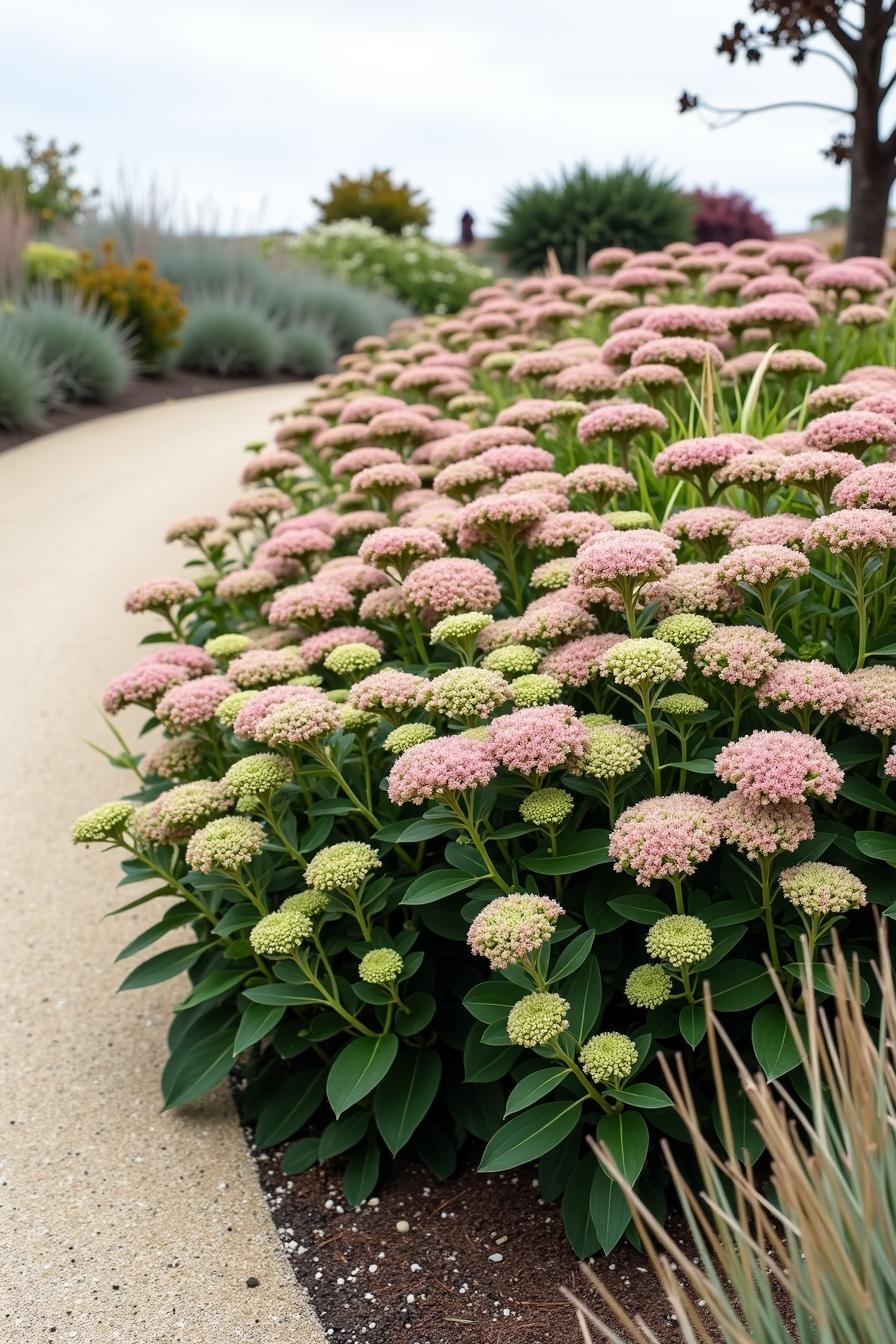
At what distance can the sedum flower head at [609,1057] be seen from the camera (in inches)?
89.7

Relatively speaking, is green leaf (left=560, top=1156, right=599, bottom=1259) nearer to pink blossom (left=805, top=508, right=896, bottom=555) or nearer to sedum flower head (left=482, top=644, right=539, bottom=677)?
sedum flower head (left=482, top=644, right=539, bottom=677)

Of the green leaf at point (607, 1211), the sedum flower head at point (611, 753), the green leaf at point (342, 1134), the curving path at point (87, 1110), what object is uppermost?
the sedum flower head at point (611, 753)

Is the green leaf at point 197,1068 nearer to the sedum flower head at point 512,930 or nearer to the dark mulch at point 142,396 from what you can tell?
the sedum flower head at point 512,930

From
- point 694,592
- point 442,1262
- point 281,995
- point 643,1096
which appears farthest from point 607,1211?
point 694,592

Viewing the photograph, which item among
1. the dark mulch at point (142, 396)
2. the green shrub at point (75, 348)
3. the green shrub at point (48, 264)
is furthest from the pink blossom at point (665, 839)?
the green shrub at point (48, 264)

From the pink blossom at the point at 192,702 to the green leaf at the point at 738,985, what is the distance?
142 cm

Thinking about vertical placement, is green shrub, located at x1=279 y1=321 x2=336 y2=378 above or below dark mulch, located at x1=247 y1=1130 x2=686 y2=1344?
above

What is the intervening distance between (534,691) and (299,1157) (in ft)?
4.49

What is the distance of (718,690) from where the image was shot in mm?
2734

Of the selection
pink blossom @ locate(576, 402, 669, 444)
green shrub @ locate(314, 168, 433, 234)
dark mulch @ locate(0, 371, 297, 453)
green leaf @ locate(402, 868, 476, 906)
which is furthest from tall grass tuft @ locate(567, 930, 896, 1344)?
green shrub @ locate(314, 168, 433, 234)

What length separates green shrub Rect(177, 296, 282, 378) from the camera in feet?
44.8

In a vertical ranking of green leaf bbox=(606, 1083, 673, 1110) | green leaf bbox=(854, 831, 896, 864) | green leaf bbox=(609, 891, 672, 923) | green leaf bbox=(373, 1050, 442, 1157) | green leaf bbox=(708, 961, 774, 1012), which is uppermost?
green leaf bbox=(854, 831, 896, 864)

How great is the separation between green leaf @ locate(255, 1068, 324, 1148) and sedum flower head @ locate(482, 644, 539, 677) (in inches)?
47.4

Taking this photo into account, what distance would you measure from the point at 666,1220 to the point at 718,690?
A: 120cm
